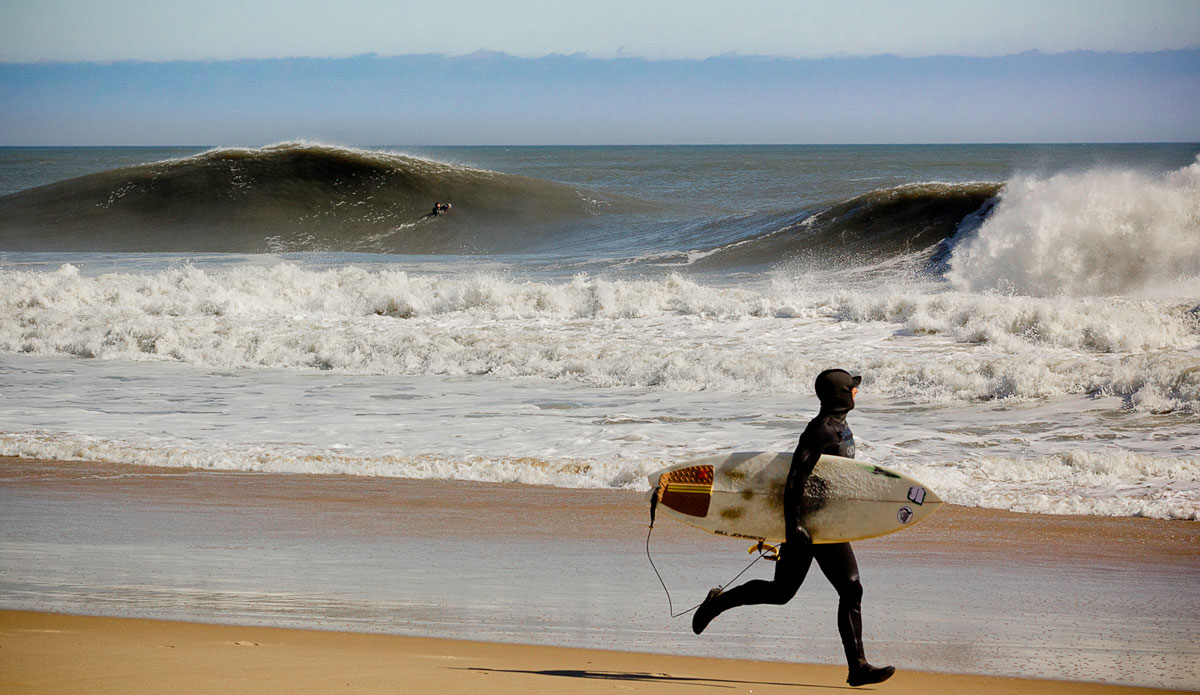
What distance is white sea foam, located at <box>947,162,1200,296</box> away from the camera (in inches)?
629

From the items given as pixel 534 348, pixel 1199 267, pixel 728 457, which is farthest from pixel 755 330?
pixel 728 457

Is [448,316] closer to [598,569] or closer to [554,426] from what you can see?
[554,426]

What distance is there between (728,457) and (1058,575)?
2011mm

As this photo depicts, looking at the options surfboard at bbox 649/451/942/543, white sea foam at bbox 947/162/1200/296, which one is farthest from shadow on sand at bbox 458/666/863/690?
white sea foam at bbox 947/162/1200/296

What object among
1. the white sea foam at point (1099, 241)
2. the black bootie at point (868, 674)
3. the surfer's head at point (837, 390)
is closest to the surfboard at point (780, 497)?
the surfer's head at point (837, 390)

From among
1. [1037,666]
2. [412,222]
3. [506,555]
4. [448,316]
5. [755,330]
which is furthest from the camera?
[412,222]

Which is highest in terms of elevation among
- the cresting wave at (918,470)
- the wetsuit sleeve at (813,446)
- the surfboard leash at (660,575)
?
the wetsuit sleeve at (813,446)

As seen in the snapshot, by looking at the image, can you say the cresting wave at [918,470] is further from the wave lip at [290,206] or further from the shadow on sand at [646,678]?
the wave lip at [290,206]

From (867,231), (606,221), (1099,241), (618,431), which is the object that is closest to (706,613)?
(618,431)

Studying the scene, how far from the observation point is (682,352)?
1143 centimetres

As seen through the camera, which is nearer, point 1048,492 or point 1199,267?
point 1048,492

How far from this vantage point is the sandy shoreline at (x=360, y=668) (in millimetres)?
3203

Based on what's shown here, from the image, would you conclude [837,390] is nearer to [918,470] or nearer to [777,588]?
[777,588]

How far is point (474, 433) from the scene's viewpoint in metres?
8.52
